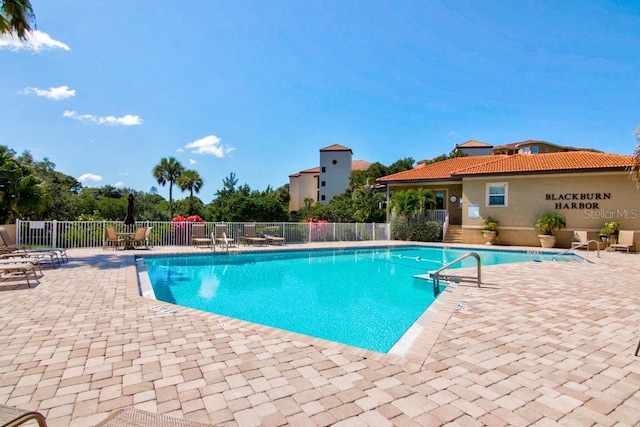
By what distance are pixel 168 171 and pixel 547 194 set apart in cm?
3476

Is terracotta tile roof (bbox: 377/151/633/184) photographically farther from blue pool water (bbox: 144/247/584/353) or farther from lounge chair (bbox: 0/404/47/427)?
lounge chair (bbox: 0/404/47/427)

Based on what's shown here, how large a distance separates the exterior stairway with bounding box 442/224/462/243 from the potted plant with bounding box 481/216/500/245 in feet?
5.42

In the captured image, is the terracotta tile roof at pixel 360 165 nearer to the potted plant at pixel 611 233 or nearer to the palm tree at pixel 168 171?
the palm tree at pixel 168 171

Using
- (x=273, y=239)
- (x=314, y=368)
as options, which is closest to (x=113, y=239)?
(x=273, y=239)

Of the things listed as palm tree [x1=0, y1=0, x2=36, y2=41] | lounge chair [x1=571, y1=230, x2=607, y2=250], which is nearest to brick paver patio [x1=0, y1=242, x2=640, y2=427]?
palm tree [x1=0, y1=0, x2=36, y2=41]

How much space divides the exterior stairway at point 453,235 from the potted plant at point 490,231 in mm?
1651

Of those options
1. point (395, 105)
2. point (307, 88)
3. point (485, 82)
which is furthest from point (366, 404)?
point (395, 105)

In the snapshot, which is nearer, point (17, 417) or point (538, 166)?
point (17, 417)

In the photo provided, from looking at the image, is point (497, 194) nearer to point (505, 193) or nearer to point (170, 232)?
point (505, 193)

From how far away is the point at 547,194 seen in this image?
18328 millimetres

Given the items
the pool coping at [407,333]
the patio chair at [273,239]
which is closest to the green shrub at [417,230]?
the patio chair at [273,239]

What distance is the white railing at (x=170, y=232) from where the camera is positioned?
533 inches

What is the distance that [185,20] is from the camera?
12.7 m

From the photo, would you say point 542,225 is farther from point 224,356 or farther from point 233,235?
point 224,356
